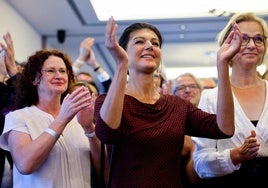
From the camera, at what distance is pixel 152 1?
3.96 meters

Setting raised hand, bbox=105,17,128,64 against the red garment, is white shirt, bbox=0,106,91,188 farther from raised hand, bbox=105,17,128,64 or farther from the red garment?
raised hand, bbox=105,17,128,64

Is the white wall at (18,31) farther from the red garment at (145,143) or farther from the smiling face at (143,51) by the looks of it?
the red garment at (145,143)

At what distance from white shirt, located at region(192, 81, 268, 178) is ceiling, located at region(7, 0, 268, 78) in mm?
2679

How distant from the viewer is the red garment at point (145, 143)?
129cm

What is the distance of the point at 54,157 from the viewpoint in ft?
5.35

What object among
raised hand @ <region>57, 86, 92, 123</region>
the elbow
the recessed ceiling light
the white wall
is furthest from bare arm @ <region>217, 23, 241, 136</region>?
the white wall

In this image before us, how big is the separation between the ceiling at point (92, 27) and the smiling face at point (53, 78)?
225 cm

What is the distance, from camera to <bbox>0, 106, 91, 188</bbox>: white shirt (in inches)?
63.2

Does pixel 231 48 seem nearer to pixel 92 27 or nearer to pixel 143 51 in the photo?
pixel 143 51

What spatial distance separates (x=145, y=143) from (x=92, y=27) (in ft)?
12.1

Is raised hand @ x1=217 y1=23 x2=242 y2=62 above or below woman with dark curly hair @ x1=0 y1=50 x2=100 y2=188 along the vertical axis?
above

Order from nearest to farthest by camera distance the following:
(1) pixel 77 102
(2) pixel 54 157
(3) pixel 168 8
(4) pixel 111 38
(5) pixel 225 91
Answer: (4) pixel 111 38, (5) pixel 225 91, (1) pixel 77 102, (2) pixel 54 157, (3) pixel 168 8

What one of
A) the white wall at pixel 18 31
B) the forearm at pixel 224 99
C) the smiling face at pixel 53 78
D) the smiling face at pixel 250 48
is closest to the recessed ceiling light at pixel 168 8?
the white wall at pixel 18 31

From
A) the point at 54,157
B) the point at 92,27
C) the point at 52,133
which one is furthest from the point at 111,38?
the point at 92,27
